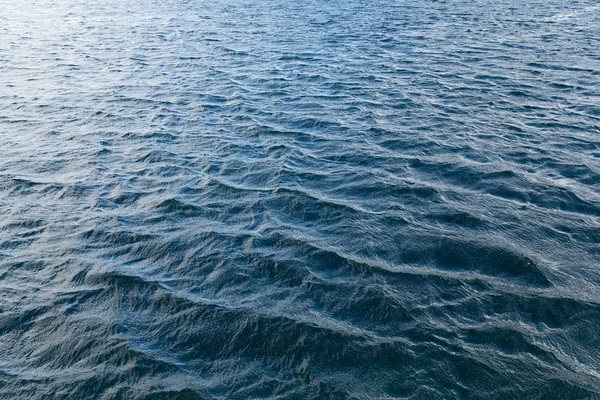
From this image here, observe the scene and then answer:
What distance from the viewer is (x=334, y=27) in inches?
1359

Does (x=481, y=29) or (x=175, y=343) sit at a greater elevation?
(x=175, y=343)

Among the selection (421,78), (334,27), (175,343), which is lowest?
(334,27)

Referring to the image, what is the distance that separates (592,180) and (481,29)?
21.6 meters

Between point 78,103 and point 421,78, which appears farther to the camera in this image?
point 421,78

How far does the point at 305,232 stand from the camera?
11.1 meters

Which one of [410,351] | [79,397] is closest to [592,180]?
[410,351]

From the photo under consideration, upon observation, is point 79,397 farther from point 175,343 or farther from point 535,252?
point 535,252

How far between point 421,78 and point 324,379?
17171 mm

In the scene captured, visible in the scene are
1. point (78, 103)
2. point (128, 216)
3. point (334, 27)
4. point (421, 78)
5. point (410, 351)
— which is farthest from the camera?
point (334, 27)

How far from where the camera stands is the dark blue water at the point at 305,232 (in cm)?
779

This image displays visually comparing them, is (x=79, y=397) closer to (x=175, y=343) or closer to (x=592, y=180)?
(x=175, y=343)

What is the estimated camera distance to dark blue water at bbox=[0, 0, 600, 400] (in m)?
7.79

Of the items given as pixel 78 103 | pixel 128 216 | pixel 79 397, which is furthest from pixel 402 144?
pixel 78 103

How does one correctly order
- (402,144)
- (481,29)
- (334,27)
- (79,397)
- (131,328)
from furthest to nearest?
(334,27) < (481,29) < (402,144) < (131,328) < (79,397)
